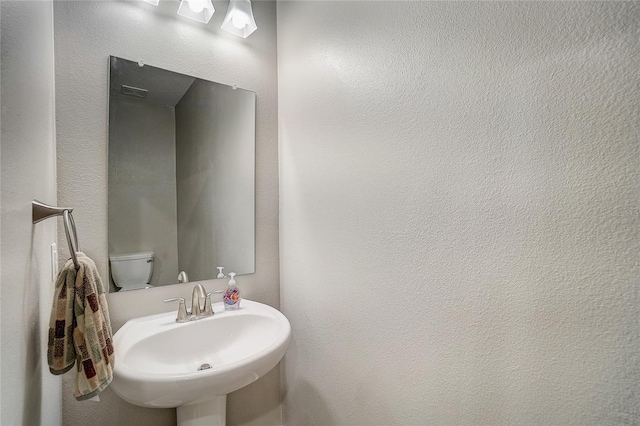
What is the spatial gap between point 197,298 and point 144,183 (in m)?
0.56

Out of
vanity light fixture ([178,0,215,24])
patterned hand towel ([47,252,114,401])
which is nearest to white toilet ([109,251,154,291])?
patterned hand towel ([47,252,114,401])

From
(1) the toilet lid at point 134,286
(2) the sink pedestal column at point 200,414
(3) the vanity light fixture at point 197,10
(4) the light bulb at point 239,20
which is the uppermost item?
(4) the light bulb at point 239,20

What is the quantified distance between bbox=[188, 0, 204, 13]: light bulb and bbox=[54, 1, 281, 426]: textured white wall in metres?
0.07

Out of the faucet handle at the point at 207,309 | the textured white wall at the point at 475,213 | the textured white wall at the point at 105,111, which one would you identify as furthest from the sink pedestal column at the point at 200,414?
the textured white wall at the point at 475,213

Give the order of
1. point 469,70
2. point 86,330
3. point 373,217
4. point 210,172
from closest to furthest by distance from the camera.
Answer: point 86,330
point 469,70
point 373,217
point 210,172

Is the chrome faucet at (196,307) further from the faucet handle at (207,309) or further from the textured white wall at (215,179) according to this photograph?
the textured white wall at (215,179)

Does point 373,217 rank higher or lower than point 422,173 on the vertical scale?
lower

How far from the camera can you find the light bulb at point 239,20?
4.45ft

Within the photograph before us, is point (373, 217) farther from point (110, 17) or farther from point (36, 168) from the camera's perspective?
point (110, 17)

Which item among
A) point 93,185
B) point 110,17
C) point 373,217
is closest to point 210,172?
point 93,185

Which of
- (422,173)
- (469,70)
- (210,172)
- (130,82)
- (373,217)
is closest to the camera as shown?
(469,70)

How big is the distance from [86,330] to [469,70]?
1205 mm

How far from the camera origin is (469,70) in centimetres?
77

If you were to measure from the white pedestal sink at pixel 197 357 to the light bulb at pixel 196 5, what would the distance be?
1.38 metres
